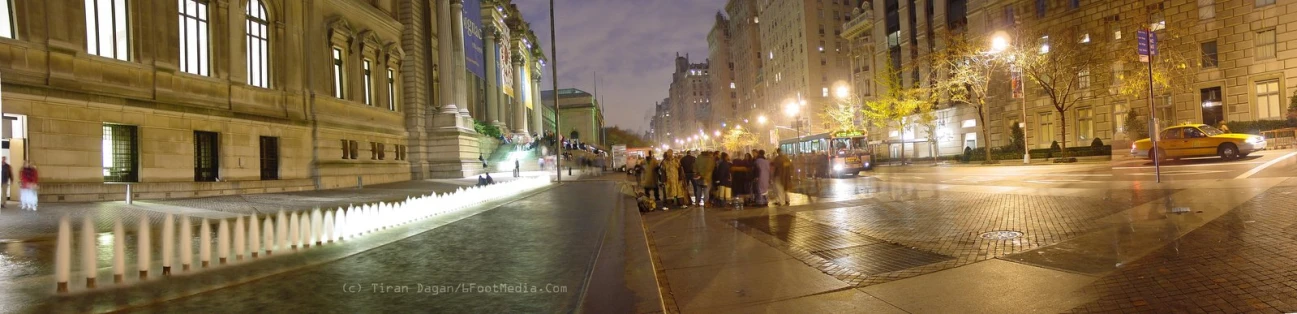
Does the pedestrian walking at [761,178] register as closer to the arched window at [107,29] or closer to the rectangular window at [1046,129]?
the arched window at [107,29]

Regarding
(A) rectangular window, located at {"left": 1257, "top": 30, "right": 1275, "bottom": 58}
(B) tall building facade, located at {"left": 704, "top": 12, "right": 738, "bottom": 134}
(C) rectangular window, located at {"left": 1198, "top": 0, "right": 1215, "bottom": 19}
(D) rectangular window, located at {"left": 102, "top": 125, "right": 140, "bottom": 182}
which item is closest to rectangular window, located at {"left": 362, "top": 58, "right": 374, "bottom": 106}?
(D) rectangular window, located at {"left": 102, "top": 125, "right": 140, "bottom": 182}

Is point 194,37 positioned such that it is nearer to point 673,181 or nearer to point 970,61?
point 673,181

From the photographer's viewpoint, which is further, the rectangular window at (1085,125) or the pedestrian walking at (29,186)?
the rectangular window at (1085,125)

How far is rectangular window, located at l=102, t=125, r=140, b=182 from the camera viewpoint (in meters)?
18.0

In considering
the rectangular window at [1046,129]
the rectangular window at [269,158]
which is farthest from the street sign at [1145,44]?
the rectangular window at [1046,129]

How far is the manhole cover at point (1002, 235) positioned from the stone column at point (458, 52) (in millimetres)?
34091

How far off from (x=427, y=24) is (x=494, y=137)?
35.6 ft

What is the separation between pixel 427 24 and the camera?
39375mm

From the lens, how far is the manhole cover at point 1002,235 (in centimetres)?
880

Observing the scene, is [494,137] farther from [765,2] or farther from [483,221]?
[765,2]

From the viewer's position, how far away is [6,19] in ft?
51.6

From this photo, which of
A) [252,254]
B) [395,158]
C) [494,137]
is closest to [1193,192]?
[252,254]

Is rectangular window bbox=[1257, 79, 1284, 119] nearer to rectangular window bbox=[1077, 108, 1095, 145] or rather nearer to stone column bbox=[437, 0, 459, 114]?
rectangular window bbox=[1077, 108, 1095, 145]

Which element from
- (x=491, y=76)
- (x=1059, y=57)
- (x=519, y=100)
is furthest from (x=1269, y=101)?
(x=519, y=100)
